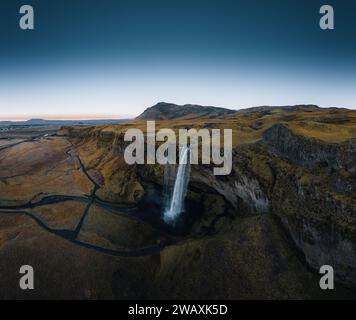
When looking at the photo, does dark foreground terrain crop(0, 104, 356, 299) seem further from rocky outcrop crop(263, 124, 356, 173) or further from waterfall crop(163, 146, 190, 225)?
waterfall crop(163, 146, 190, 225)

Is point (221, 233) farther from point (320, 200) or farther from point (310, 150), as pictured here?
point (310, 150)

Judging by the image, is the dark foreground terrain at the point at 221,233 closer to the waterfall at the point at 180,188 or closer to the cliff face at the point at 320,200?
the cliff face at the point at 320,200

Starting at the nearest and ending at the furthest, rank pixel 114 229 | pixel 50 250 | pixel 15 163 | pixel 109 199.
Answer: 1. pixel 50 250
2. pixel 114 229
3. pixel 109 199
4. pixel 15 163

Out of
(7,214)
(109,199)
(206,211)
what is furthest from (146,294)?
(7,214)

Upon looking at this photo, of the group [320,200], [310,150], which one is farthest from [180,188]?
[320,200]

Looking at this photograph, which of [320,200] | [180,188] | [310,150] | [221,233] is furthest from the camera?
[180,188]

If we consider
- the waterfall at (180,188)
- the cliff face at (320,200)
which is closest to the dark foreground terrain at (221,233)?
the cliff face at (320,200)

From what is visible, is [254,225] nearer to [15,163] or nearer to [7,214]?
[7,214]

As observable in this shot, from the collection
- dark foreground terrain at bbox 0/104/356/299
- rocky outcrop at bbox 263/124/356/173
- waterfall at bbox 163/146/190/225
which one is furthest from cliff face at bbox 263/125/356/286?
waterfall at bbox 163/146/190/225
